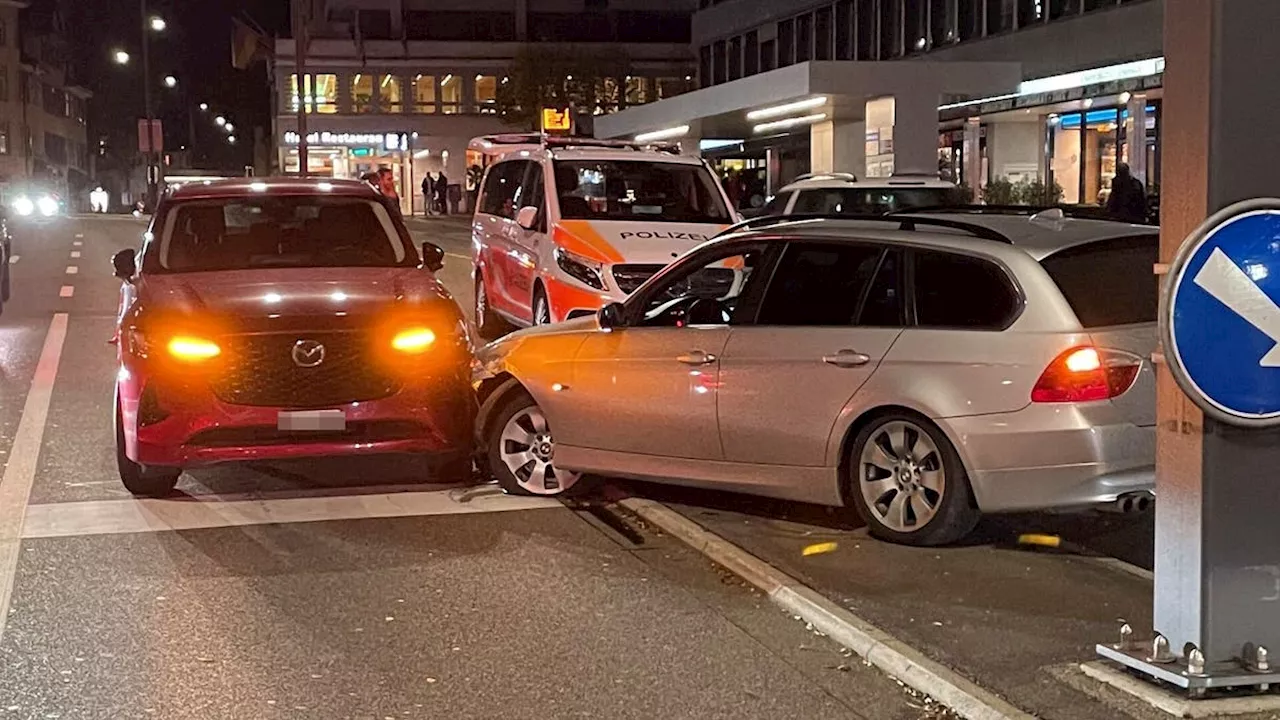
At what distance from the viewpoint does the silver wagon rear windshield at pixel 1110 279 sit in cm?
722

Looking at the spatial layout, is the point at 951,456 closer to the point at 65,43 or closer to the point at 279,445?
the point at 279,445

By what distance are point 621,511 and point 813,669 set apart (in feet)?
10.1

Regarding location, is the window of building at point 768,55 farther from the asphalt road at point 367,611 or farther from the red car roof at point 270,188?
the asphalt road at point 367,611

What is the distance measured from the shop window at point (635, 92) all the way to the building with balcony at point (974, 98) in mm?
26009

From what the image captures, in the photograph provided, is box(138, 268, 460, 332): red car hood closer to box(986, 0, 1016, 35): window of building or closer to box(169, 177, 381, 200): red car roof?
box(169, 177, 381, 200): red car roof

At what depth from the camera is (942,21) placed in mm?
39250

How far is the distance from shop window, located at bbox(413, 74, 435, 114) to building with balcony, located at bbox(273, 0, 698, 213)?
5 cm

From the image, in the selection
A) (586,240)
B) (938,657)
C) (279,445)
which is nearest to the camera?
(938,657)

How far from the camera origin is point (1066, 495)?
23.3 feet

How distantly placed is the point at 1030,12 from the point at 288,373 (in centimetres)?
2919

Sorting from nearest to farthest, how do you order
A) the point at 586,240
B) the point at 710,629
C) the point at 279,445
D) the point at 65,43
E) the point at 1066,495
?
the point at 710,629
the point at 1066,495
the point at 279,445
the point at 586,240
the point at 65,43

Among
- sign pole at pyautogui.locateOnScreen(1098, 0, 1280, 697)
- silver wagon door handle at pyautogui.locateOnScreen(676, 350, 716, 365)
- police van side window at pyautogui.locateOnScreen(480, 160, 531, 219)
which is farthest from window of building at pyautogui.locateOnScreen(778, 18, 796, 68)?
sign pole at pyautogui.locateOnScreen(1098, 0, 1280, 697)

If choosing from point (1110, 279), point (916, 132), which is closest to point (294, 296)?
point (1110, 279)

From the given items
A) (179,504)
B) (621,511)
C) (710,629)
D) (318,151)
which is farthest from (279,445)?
(318,151)
